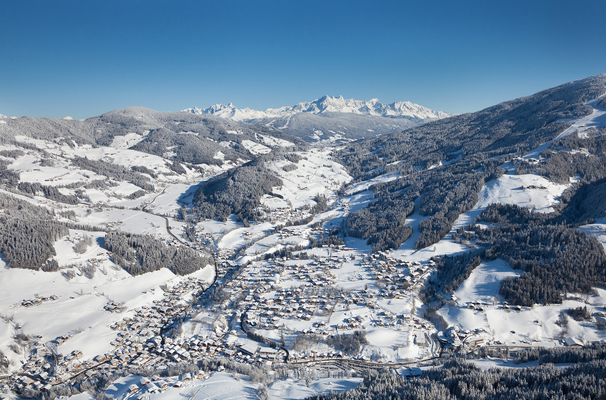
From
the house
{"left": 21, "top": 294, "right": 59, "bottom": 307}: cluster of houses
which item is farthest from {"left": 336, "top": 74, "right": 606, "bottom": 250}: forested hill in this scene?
{"left": 21, "top": 294, "right": 59, "bottom": 307}: cluster of houses

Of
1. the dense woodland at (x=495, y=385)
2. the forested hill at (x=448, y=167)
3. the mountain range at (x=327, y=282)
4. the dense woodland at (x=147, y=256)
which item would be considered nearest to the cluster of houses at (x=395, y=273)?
the mountain range at (x=327, y=282)

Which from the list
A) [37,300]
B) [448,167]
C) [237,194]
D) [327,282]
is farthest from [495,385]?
[448,167]

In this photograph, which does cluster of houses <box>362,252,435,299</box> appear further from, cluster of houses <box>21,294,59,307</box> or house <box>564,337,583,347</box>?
cluster of houses <box>21,294,59,307</box>

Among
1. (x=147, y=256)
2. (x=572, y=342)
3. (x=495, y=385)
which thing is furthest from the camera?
(x=147, y=256)

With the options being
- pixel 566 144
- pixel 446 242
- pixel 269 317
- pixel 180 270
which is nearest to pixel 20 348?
pixel 180 270

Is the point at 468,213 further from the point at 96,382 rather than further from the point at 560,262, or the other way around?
the point at 96,382

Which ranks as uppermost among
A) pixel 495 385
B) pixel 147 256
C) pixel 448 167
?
pixel 448 167

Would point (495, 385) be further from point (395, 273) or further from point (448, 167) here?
point (448, 167)
